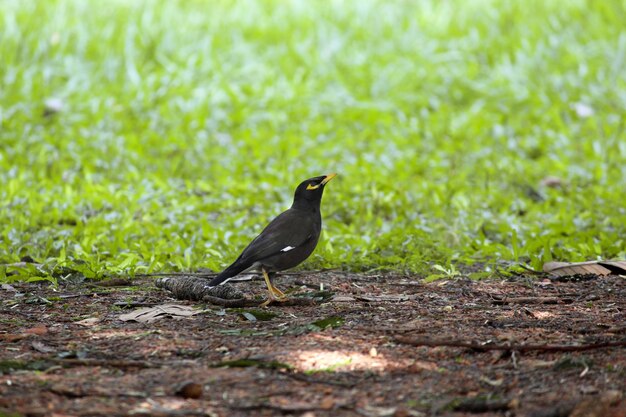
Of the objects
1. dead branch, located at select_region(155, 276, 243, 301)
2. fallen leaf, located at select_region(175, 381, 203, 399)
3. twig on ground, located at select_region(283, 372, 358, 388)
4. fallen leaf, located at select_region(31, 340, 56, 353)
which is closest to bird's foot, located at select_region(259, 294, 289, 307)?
dead branch, located at select_region(155, 276, 243, 301)

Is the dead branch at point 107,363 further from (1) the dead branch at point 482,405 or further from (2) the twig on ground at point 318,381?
(1) the dead branch at point 482,405

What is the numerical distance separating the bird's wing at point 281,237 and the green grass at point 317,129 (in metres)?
0.84

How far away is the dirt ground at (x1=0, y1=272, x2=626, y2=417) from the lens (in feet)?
9.53

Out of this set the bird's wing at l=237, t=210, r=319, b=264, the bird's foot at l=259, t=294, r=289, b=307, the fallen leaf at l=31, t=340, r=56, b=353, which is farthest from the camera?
the bird's wing at l=237, t=210, r=319, b=264

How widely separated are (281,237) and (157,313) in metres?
0.91

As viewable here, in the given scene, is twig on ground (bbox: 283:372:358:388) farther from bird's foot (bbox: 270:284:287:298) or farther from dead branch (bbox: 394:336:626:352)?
bird's foot (bbox: 270:284:287:298)

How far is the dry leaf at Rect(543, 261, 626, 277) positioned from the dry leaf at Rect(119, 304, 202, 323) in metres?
2.32

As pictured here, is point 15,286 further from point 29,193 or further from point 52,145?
point 52,145

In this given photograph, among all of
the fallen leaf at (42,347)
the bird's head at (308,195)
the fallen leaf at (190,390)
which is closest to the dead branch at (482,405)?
the fallen leaf at (190,390)

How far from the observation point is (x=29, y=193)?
7.53 m

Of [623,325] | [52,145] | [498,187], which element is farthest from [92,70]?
[623,325]

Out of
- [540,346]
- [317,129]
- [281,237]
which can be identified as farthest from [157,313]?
[317,129]

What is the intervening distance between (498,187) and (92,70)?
518 cm

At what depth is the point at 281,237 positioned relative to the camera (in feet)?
16.1
